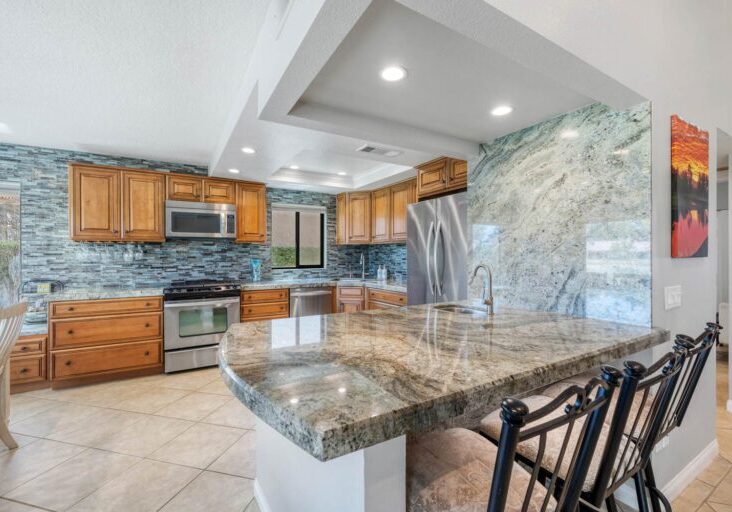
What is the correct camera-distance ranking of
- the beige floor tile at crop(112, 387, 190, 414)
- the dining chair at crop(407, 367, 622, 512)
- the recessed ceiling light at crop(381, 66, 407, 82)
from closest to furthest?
the dining chair at crop(407, 367, 622, 512)
the recessed ceiling light at crop(381, 66, 407, 82)
the beige floor tile at crop(112, 387, 190, 414)

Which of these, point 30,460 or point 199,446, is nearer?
point 30,460

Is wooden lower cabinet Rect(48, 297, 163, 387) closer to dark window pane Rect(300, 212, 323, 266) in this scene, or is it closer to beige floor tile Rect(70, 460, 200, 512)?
beige floor tile Rect(70, 460, 200, 512)

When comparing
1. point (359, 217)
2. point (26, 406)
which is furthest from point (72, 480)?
point (359, 217)

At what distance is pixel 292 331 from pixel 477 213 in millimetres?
1692

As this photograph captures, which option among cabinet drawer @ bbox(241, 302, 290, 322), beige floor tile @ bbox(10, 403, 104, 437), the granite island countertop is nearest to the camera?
the granite island countertop

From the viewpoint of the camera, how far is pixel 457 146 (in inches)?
92.7

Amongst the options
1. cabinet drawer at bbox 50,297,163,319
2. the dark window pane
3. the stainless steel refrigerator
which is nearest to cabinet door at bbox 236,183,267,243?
the dark window pane

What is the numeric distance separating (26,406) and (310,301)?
278 cm

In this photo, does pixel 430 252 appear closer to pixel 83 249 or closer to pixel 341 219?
pixel 341 219

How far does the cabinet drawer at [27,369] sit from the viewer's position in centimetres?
306

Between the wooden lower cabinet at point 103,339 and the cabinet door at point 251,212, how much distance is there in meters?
1.28

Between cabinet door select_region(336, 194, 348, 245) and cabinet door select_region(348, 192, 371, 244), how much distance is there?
0.25ft

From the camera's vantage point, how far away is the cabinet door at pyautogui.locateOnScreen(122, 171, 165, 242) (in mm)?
3658

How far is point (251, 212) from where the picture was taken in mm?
4355
